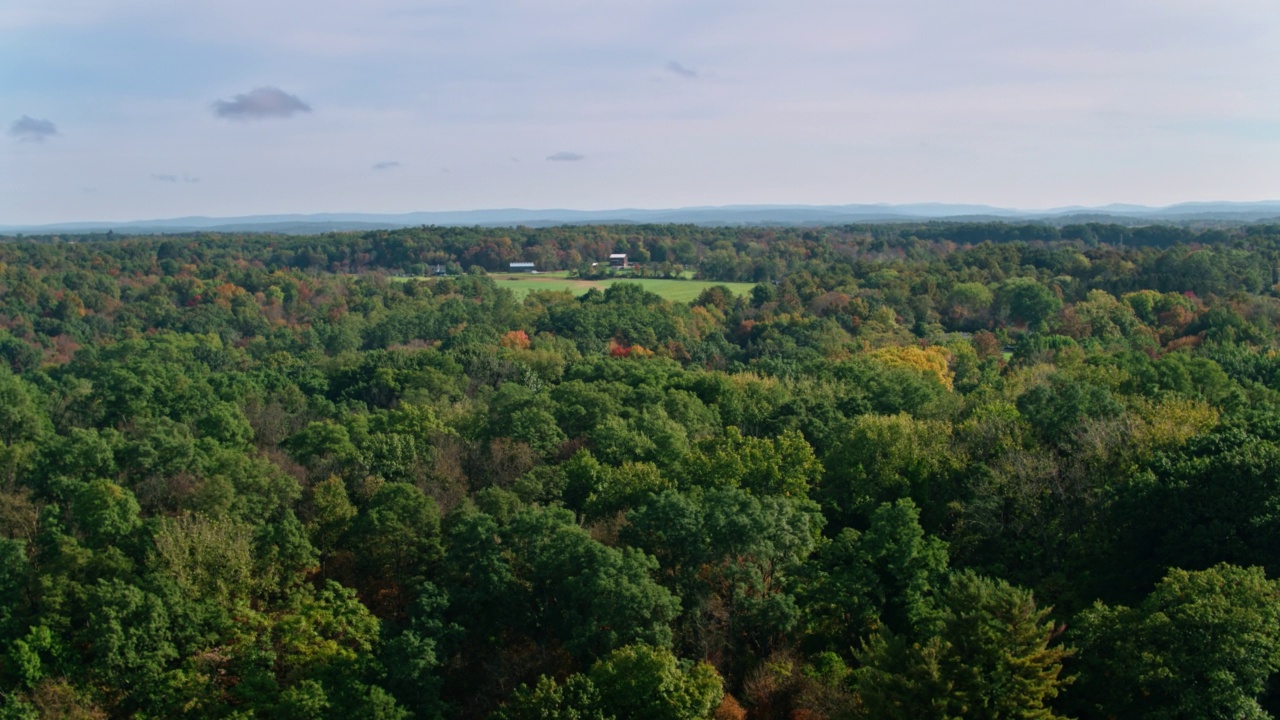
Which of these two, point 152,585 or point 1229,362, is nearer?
point 152,585

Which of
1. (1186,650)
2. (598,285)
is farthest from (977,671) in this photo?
(598,285)

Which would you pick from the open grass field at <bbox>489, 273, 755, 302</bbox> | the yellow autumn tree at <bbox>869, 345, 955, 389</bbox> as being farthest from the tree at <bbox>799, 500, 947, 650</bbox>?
the open grass field at <bbox>489, 273, 755, 302</bbox>

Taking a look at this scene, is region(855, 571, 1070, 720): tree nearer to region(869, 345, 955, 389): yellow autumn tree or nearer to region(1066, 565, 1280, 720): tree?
region(1066, 565, 1280, 720): tree

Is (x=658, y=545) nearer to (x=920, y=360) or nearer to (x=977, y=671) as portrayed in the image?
(x=977, y=671)

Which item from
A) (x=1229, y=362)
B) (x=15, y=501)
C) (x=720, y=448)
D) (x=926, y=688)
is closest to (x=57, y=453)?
(x=15, y=501)

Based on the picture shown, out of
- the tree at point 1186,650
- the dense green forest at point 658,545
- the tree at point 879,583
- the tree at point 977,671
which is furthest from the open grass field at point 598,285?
the tree at point 977,671

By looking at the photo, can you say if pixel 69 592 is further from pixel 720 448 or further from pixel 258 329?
pixel 258 329
